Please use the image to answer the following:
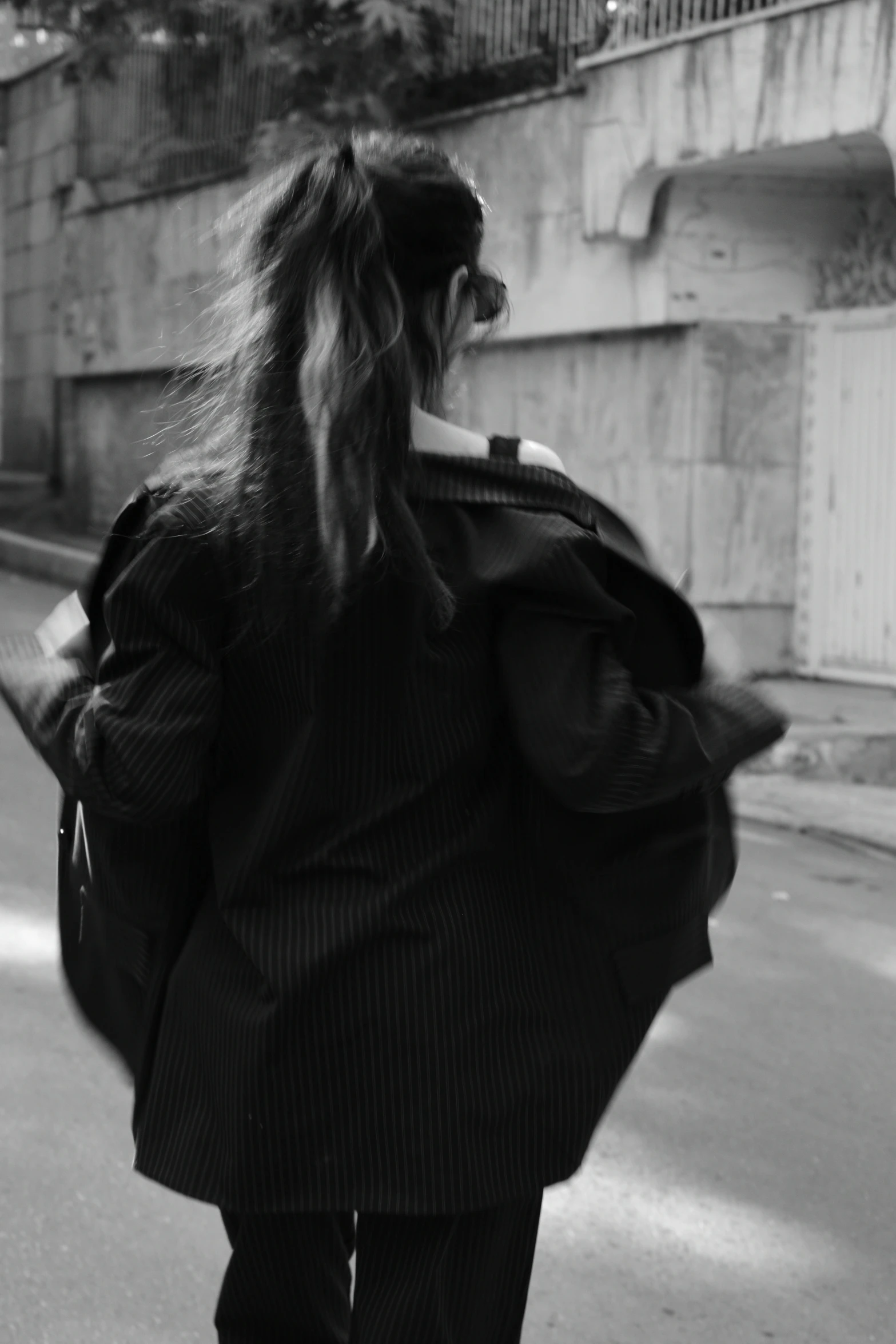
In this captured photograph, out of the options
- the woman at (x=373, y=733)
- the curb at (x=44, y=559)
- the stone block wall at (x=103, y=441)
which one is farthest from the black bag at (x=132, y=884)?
the stone block wall at (x=103, y=441)

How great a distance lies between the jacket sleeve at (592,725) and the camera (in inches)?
75.2

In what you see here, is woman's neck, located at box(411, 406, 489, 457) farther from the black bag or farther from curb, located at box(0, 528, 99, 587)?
curb, located at box(0, 528, 99, 587)

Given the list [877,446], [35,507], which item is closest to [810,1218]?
[877,446]

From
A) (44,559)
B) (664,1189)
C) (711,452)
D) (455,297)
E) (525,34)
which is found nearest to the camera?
(455,297)

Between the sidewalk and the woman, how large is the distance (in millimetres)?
5189

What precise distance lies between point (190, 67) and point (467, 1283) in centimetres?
1571

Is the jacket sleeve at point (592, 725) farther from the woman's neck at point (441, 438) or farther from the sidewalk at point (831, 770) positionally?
the sidewalk at point (831, 770)

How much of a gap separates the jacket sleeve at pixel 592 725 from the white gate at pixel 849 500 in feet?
29.5

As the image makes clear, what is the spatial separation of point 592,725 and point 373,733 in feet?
0.72

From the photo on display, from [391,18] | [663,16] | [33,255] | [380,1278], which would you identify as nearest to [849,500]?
[663,16]

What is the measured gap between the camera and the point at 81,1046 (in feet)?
15.0

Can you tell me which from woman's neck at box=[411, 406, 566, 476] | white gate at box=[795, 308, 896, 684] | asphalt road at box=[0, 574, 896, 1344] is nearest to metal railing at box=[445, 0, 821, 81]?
white gate at box=[795, 308, 896, 684]

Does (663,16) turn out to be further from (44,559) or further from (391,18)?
(44,559)

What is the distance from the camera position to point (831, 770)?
909 cm
